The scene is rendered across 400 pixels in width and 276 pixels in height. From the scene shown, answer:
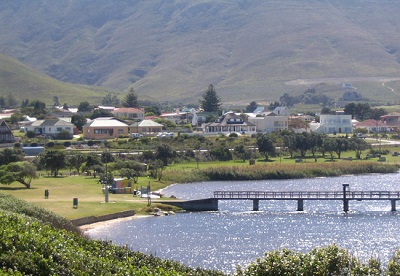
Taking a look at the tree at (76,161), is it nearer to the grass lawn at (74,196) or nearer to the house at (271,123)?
the grass lawn at (74,196)

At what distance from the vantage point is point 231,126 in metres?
147

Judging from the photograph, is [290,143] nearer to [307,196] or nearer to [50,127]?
[50,127]

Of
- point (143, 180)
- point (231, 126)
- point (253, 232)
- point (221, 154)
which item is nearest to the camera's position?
point (253, 232)

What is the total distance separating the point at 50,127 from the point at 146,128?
14.5 m

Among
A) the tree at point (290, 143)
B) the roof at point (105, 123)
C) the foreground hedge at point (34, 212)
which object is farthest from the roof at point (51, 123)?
the foreground hedge at point (34, 212)

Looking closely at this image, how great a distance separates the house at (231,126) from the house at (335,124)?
13.2 meters

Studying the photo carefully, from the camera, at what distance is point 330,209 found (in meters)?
74.1

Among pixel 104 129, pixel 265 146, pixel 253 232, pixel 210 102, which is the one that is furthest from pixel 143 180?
pixel 210 102

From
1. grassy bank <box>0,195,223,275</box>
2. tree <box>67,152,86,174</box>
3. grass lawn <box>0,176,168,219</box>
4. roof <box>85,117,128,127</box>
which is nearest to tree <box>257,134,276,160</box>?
Result: tree <box>67,152,86,174</box>

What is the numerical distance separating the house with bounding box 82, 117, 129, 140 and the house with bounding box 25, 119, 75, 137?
8.72 feet

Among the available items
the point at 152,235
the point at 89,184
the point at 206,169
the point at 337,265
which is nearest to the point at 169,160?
the point at 206,169

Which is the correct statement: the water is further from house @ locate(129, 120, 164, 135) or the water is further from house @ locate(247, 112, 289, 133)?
house @ locate(247, 112, 289, 133)

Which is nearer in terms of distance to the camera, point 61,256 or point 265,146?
point 61,256

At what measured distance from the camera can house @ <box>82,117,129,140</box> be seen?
137 m
